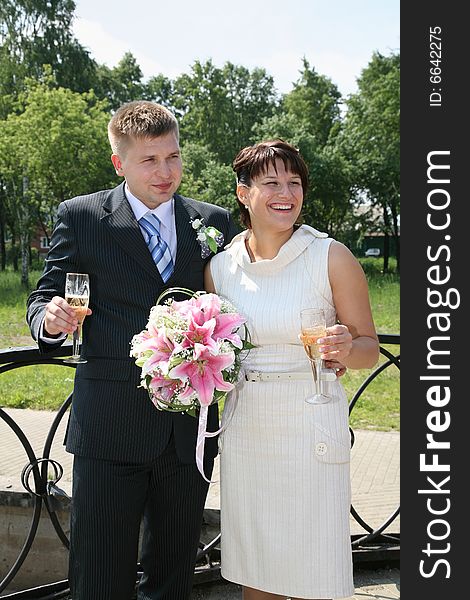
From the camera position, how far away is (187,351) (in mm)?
2805

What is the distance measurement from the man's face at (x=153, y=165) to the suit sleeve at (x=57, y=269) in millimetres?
333

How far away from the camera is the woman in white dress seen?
9.98 feet

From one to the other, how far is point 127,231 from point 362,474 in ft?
17.1

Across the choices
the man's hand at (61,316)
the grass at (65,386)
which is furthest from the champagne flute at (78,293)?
the grass at (65,386)

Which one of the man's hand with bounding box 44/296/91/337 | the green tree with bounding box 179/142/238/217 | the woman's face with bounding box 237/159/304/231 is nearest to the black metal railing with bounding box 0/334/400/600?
the man's hand with bounding box 44/296/91/337

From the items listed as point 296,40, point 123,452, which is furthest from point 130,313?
point 296,40

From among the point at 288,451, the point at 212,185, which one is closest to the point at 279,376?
the point at 288,451

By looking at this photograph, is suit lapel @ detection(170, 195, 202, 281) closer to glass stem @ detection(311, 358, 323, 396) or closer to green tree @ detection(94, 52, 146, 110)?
glass stem @ detection(311, 358, 323, 396)

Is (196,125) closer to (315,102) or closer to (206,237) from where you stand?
(315,102)

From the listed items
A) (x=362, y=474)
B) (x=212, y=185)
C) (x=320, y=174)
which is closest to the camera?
(x=362, y=474)

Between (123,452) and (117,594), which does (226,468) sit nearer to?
(123,452)

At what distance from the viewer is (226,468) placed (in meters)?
3.20

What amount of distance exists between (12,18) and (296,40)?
20922mm

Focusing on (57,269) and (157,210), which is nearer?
(57,269)
